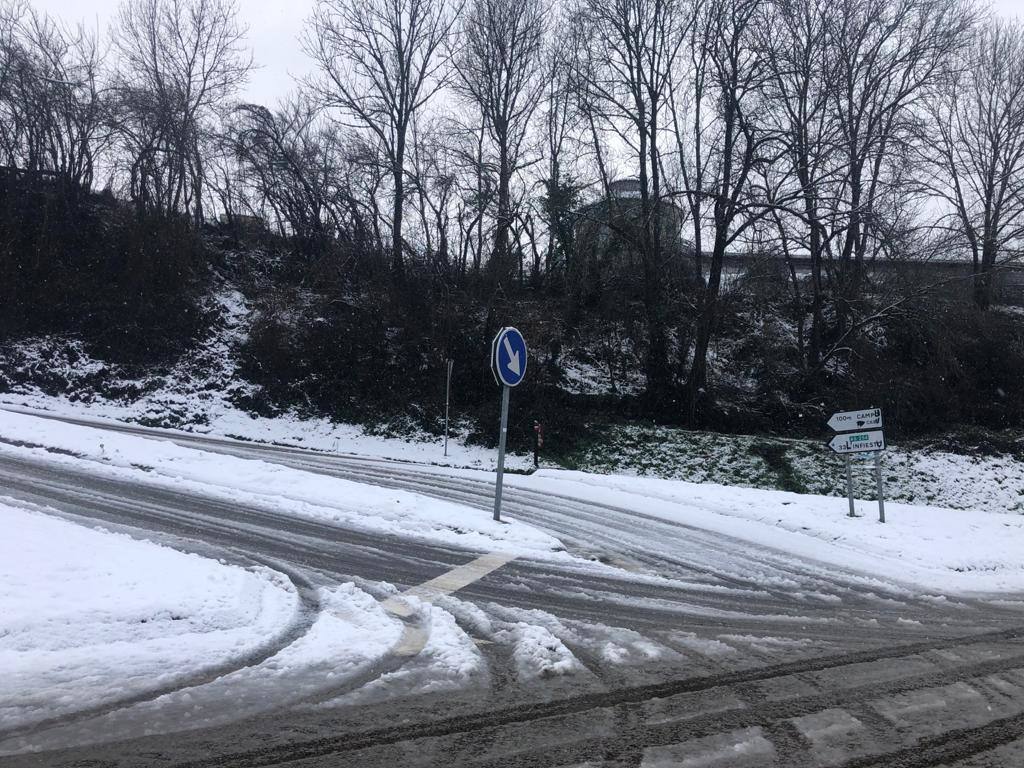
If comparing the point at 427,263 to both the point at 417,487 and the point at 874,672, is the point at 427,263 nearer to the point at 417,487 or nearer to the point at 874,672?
the point at 417,487

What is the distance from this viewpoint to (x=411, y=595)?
21.8 ft

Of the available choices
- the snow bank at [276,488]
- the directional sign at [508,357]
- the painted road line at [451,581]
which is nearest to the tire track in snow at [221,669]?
the painted road line at [451,581]

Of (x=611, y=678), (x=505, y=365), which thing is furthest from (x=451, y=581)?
(x=505, y=365)

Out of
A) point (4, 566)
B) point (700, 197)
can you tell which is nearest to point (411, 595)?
point (4, 566)

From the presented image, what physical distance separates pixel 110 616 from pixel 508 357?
18.9ft

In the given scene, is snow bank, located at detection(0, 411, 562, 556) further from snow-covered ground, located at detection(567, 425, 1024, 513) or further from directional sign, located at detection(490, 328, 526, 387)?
snow-covered ground, located at detection(567, 425, 1024, 513)

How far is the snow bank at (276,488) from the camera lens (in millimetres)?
9422

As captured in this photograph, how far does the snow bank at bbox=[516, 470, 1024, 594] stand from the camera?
909 cm

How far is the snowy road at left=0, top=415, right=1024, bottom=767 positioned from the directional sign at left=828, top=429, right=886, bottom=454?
298cm

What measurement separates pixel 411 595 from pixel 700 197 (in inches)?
770

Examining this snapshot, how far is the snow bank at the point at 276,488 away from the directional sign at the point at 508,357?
197 centimetres

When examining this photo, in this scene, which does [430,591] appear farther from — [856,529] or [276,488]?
[856,529]

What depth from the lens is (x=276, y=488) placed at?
11312mm

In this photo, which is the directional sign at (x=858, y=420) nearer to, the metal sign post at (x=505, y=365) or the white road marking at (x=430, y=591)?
the metal sign post at (x=505, y=365)
